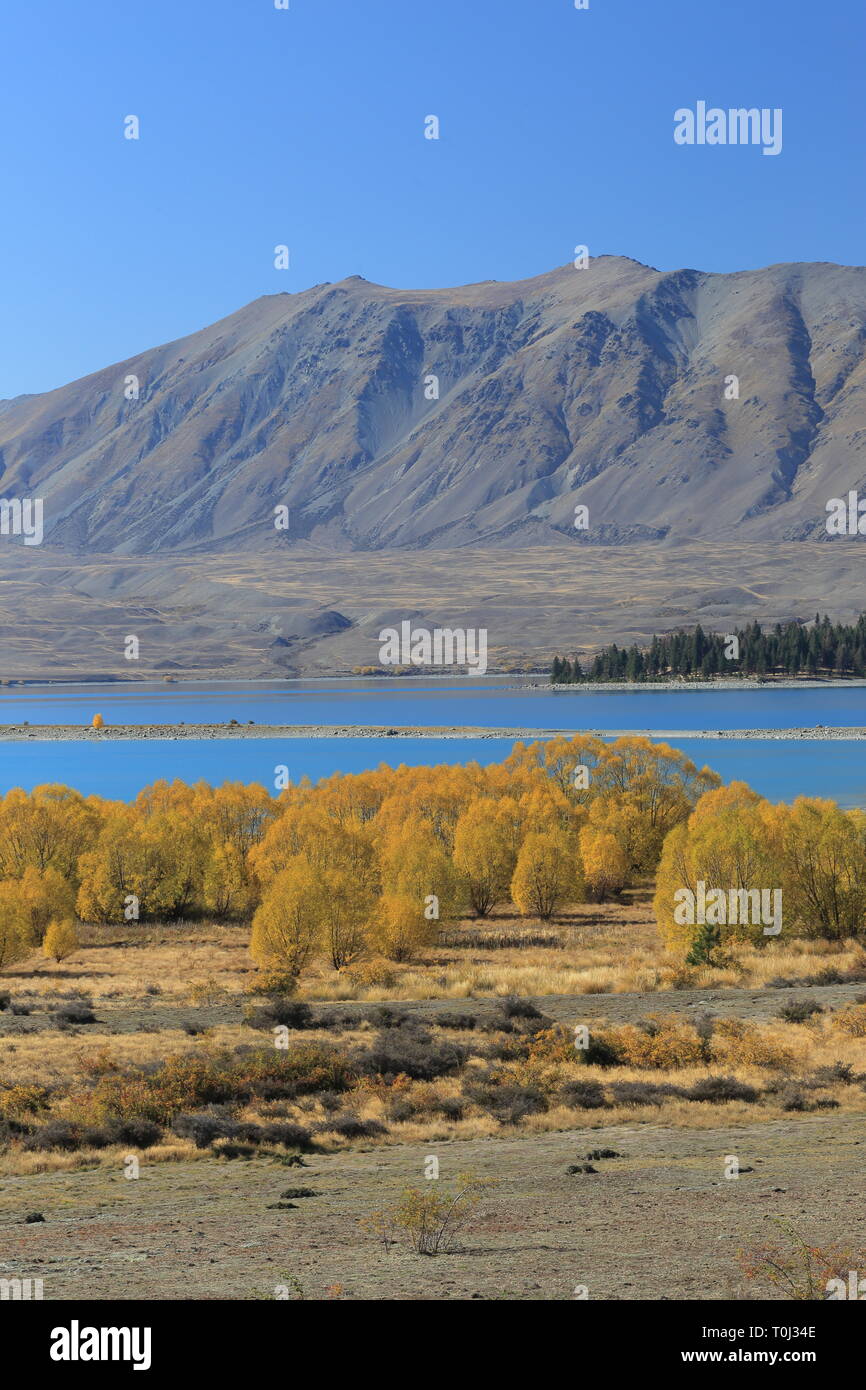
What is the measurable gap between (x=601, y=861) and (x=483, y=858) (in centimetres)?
533

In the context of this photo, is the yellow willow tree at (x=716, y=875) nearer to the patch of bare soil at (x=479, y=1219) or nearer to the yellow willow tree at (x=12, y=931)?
the yellow willow tree at (x=12, y=931)

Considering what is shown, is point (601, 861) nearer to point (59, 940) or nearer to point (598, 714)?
point (59, 940)

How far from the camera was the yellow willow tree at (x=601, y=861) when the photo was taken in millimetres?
64812

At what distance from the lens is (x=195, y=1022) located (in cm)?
3741

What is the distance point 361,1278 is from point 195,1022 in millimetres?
23258

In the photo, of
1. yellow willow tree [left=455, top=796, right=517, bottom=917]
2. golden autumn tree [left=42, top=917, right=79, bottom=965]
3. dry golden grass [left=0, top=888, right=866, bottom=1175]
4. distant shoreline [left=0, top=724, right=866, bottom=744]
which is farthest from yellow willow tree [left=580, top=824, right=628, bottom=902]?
distant shoreline [left=0, top=724, right=866, bottom=744]

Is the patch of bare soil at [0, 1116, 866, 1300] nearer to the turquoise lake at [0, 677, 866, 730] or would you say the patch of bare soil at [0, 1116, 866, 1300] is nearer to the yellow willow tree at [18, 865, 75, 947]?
the yellow willow tree at [18, 865, 75, 947]

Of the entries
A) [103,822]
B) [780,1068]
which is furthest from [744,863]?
[103,822]

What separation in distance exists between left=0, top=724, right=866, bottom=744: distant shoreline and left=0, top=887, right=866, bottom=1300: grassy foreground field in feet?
290

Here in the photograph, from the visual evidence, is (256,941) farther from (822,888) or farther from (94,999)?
(822,888)

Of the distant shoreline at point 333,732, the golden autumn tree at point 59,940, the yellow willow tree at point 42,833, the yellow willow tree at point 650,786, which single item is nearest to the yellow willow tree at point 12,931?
the golden autumn tree at point 59,940

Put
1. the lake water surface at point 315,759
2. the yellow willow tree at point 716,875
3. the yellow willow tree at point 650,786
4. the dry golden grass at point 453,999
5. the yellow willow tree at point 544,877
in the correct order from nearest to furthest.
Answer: the dry golden grass at point 453,999 → the yellow willow tree at point 716,875 → the yellow willow tree at point 544,877 → the yellow willow tree at point 650,786 → the lake water surface at point 315,759

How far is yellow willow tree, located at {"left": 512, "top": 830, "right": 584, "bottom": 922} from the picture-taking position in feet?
198

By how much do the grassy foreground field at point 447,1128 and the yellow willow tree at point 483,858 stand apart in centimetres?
1522
